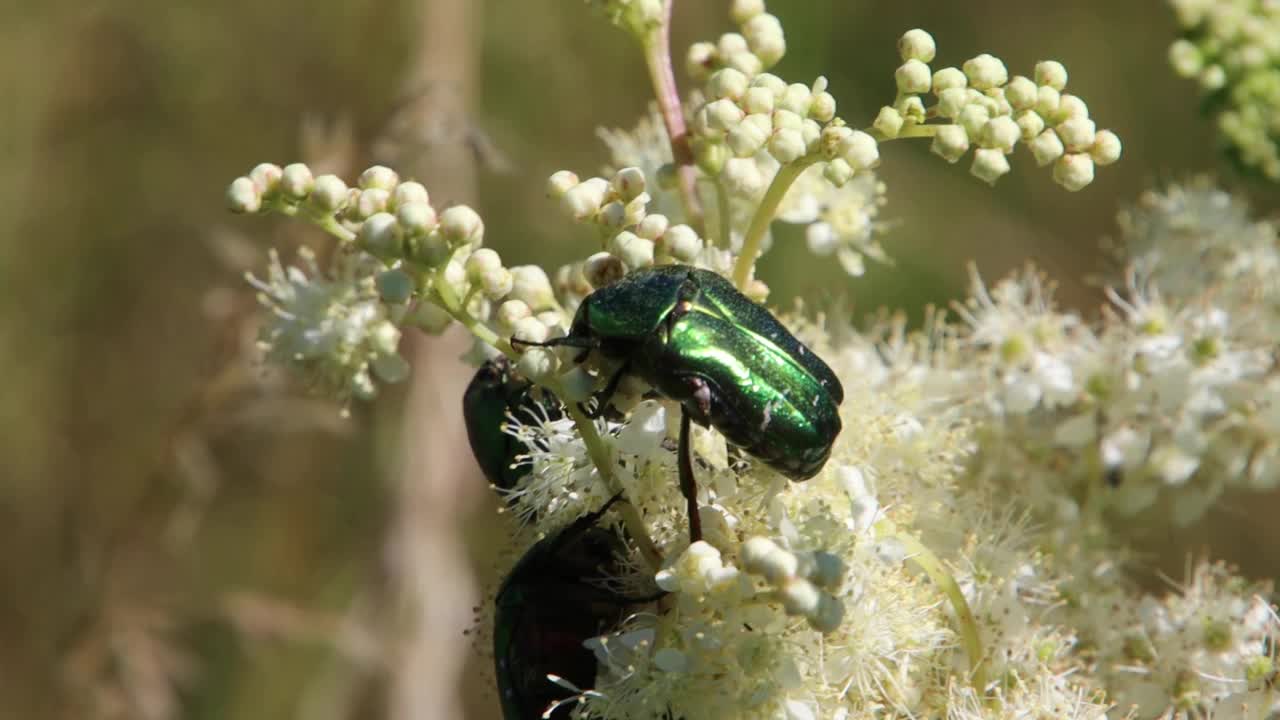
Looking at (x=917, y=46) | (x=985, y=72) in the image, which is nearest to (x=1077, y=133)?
(x=985, y=72)

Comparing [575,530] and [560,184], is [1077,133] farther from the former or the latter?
[575,530]

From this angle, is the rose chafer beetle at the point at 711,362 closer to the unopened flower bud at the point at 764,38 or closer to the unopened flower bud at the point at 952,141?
the unopened flower bud at the point at 952,141

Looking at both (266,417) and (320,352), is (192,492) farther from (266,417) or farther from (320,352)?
(320,352)

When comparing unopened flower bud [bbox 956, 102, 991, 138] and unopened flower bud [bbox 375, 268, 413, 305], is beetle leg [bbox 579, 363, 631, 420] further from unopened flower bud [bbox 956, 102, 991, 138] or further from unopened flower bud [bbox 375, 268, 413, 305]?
unopened flower bud [bbox 956, 102, 991, 138]

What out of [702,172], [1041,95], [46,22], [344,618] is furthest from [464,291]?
[46,22]

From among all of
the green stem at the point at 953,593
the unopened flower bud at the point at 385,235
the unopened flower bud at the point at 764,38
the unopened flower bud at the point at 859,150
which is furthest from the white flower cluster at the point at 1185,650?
the unopened flower bud at the point at 385,235

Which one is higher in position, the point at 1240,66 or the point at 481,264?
the point at 481,264
